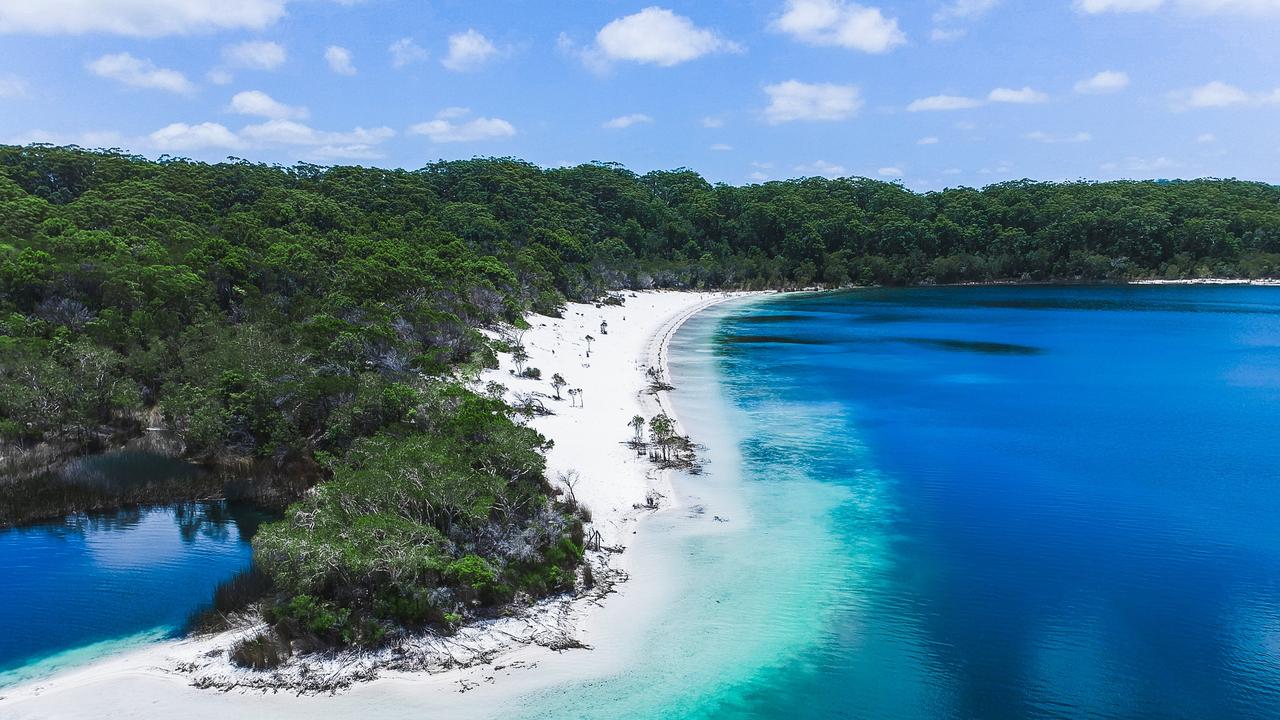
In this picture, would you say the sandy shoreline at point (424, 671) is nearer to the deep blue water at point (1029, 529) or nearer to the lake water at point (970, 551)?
the lake water at point (970, 551)

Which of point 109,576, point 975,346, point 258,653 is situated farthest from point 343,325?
point 975,346

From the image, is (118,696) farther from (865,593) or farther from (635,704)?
(865,593)

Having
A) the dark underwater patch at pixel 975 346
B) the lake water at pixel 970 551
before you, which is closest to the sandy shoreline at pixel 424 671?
the lake water at pixel 970 551

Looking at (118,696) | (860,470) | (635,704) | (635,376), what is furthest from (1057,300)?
(118,696)

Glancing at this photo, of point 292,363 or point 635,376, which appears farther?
point 635,376

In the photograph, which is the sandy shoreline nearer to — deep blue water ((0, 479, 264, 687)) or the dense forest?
the dense forest

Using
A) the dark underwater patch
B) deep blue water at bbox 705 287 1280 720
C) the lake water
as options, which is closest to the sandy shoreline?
the lake water

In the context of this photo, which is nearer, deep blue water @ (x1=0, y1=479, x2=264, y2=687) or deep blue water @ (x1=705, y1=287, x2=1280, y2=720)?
deep blue water @ (x1=705, y1=287, x2=1280, y2=720)
